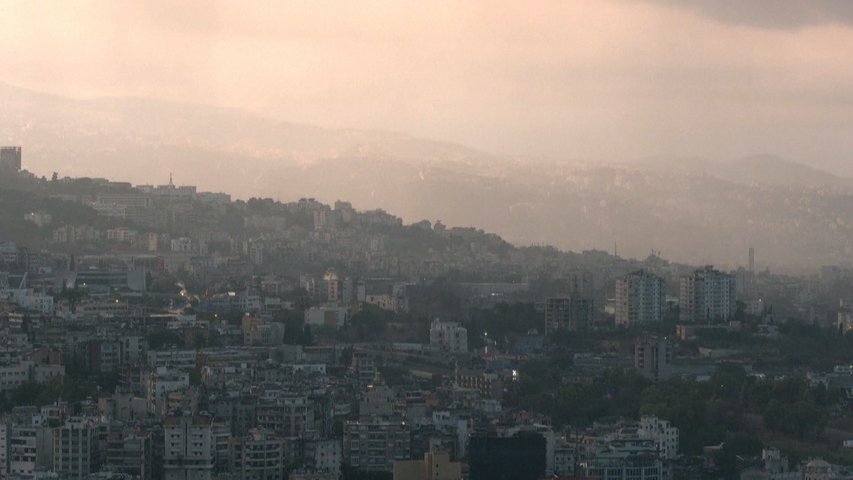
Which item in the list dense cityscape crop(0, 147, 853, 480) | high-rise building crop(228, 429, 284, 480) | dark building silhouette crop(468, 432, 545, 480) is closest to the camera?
high-rise building crop(228, 429, 284, 480)

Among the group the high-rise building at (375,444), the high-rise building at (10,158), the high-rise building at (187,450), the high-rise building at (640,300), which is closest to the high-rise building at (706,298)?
the high-rise building at (640,300)

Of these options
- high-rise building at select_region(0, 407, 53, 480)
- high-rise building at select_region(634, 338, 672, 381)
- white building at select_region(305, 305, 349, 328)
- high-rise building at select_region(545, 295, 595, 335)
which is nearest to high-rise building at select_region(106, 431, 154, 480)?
high-rise building at select_region(0, 407, 53, 480)

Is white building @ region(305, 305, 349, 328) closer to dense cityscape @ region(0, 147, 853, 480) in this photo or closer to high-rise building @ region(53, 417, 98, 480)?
dense cityscape @ region(0, 147, 853, 480)

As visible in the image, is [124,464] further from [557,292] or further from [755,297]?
[755,297]

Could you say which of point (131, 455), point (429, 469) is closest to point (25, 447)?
point (131, 455)

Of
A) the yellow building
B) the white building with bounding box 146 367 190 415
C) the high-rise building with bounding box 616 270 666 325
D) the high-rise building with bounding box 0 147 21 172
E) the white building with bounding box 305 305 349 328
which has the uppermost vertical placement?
the high-rise building with bounding box 0 147 21 172

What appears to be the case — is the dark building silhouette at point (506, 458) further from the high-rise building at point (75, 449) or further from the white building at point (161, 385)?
the white building at point (161, 385)

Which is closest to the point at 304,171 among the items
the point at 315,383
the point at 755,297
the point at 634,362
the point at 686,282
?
the point at 755,297

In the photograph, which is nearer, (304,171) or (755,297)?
(755,297)

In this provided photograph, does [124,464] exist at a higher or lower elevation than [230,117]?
lower
